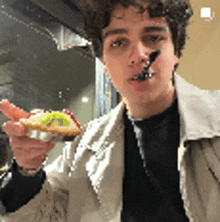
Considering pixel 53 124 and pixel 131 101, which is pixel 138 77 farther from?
pixel 53 124

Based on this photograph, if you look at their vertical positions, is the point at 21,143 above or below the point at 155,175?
above

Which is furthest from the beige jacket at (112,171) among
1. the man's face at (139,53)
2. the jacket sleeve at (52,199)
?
the man's face at (139,53)

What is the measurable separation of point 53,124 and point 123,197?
0.35m

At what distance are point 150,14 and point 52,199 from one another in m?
0.70

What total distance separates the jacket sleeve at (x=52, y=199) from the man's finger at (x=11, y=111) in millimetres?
230

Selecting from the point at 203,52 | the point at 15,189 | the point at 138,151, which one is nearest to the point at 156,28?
the point at 138,151

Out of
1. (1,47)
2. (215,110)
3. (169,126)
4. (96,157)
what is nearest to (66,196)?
(96,157)

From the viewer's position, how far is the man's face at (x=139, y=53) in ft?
2.22

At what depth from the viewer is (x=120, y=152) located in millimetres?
791

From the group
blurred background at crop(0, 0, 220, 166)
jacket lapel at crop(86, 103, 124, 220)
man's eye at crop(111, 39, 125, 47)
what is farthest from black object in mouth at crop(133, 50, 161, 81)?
blurred background at crop(0, 0, 220, 166)

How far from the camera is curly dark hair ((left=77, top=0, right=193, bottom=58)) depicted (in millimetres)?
726

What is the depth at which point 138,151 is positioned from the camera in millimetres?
774

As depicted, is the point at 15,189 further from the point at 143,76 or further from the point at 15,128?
the point at 143,76

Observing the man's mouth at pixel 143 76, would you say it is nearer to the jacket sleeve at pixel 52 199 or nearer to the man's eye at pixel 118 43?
the man's eye at pixel 118 43
